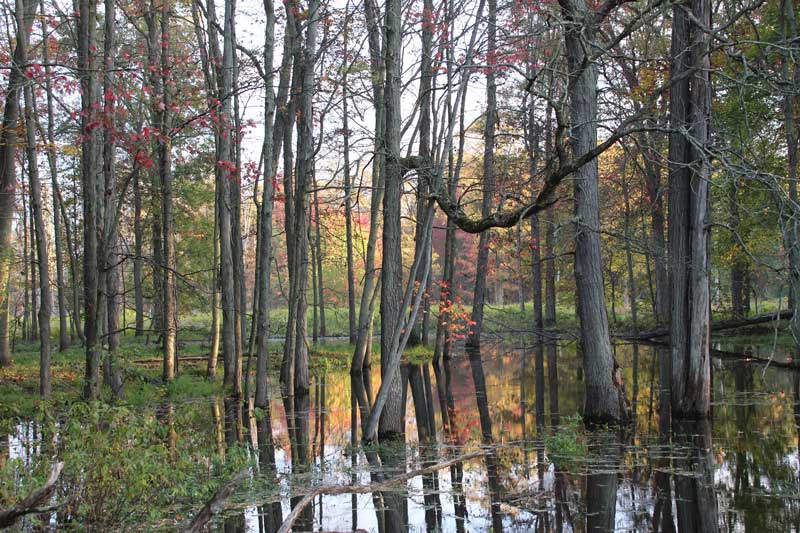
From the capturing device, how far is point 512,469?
8.34 m

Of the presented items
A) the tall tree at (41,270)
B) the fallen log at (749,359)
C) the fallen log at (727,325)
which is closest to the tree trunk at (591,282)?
the fallen log at (749,359)

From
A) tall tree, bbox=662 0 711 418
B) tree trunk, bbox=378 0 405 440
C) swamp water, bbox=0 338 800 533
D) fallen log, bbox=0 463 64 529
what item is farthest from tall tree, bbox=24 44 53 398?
tall tree, bbox=662 0 711 418

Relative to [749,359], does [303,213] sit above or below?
above

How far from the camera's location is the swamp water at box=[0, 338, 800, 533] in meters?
6.34

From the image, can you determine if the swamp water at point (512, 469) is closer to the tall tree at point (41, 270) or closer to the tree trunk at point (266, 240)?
the tree trunk at point (266, 240)

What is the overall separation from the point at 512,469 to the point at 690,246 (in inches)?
205

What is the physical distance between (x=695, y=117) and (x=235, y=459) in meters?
8.69

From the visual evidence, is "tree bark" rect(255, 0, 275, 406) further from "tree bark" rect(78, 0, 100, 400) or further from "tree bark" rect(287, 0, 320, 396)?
"tree bark" rect(78, 0, 100, 400)

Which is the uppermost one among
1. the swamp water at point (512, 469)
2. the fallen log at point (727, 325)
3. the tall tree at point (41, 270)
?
the tall tree at point (41, 270)

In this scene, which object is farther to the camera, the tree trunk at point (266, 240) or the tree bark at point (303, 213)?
the tree bark at point (303, 213)

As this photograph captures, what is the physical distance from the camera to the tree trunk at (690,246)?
10703 mm

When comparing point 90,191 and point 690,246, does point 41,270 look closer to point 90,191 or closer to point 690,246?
point 90,191

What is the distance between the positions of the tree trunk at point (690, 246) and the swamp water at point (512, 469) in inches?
27.8

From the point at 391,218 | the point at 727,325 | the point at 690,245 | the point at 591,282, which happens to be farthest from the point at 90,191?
the point at 727,325
